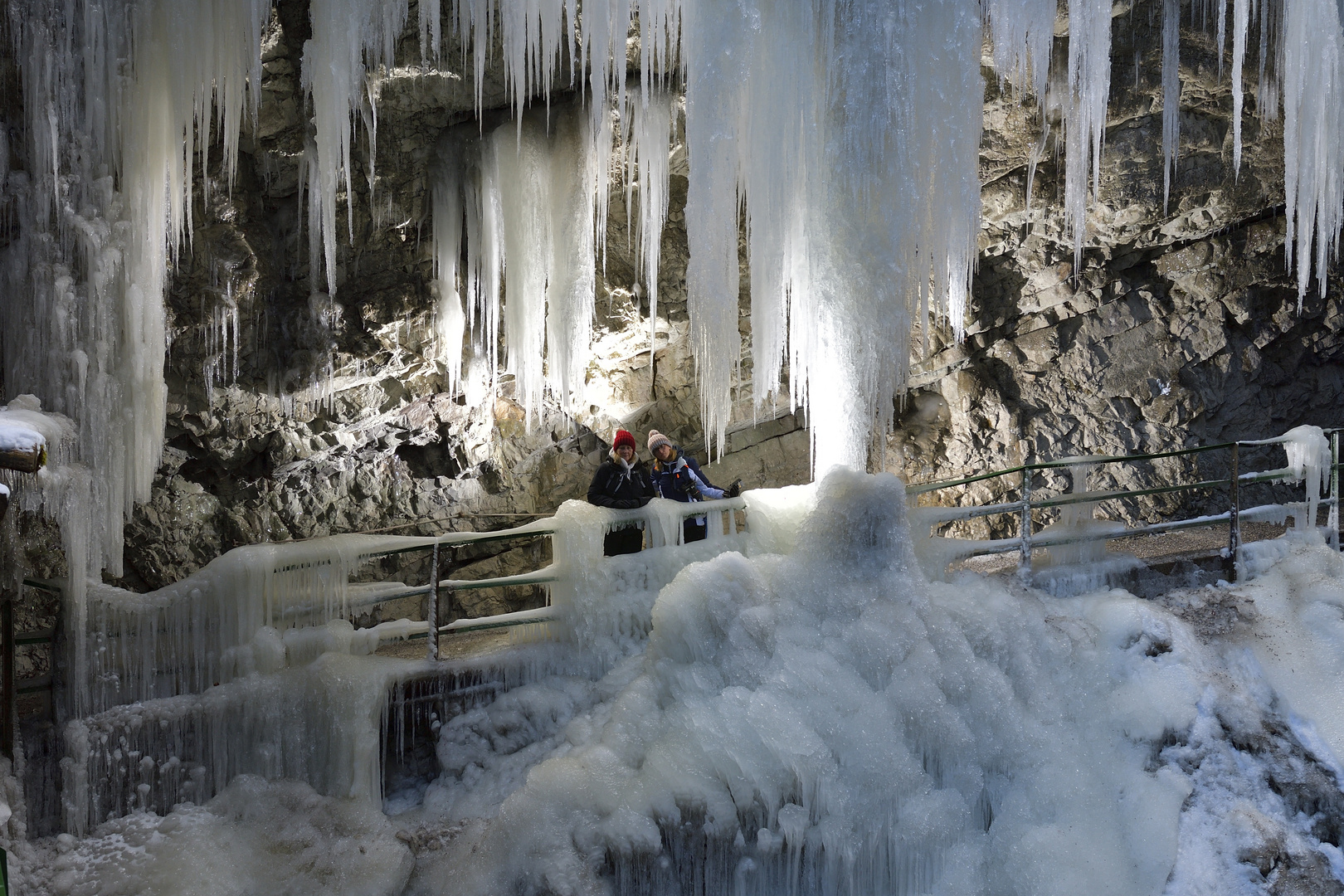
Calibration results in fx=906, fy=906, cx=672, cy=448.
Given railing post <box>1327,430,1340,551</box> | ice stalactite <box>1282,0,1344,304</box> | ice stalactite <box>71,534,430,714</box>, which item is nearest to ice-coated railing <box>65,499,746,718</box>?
ice stalactite <box>71,534,430,714</box>

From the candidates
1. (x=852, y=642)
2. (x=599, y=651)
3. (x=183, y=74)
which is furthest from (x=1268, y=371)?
(x=183, y=74)

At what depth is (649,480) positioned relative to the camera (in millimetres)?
6473

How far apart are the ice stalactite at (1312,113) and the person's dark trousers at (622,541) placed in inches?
234

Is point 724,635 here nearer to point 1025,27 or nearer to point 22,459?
point 22,459

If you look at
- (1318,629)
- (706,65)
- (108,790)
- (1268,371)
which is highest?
(706,65)

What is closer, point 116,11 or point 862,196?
point 862,196

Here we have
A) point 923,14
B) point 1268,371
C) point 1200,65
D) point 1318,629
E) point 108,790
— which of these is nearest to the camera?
point 108,790

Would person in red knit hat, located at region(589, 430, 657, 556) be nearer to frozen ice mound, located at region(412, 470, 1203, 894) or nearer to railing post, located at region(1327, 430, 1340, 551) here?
frozen ice mound, located at region(412, 470, 1203, 894)

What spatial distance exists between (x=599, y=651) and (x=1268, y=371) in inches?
338

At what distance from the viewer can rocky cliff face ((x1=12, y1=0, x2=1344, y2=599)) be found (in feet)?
28.6

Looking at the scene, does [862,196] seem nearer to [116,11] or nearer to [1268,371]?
[116,11]

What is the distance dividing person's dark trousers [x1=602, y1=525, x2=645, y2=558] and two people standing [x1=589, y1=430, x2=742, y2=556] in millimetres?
296

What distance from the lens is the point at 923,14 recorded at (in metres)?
5.30

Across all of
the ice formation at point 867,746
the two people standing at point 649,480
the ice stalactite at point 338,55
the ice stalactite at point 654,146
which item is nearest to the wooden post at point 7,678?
the ice formation at point 867,746
